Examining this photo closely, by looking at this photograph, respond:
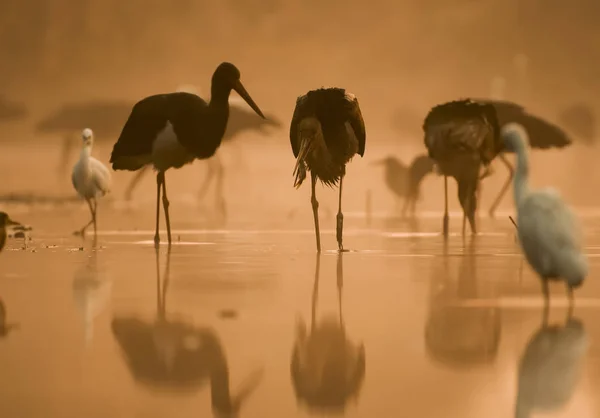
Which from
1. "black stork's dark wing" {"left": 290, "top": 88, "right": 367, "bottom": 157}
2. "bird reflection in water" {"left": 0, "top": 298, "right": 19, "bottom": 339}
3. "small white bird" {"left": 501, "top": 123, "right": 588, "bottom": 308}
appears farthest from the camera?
"black stork's dark wing" {"left": 290, "top": 88, "right": 367, "bottom": 157}

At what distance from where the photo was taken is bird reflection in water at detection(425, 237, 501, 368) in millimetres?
4262

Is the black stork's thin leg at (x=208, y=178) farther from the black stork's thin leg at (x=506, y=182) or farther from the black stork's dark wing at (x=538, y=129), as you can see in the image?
the black stork's dark wing at (x=538, y=129)

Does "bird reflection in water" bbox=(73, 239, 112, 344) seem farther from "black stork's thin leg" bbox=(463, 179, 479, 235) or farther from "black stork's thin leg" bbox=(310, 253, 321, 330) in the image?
"black stork's thin leg" bbox=(463, 179, 479, 235)

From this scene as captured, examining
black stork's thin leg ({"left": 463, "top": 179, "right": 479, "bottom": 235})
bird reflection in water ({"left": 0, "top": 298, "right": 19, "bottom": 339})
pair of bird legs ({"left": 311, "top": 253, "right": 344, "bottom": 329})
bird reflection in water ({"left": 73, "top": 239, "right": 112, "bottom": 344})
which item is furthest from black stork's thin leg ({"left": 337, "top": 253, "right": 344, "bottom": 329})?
black stork's thin leg ({"left": 463, "top": 179, "right": 479, "bottom": 235})

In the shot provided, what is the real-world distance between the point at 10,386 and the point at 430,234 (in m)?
8.35

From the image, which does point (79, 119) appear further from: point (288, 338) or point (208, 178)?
point (288, 338)

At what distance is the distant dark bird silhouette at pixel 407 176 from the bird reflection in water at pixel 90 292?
34.7 ft

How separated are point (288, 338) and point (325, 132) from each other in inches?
186

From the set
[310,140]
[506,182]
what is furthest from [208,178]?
[310,140]

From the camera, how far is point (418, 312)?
545 centimetres

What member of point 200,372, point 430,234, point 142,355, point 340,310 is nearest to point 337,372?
point 200,372

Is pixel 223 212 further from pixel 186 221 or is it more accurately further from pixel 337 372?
pixel 337 372

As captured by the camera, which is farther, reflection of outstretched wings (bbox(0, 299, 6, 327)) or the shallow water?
reflection of outstretched wings (bbox(0, 299, 6, 327))

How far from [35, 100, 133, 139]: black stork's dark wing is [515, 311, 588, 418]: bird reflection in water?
16.9 m
